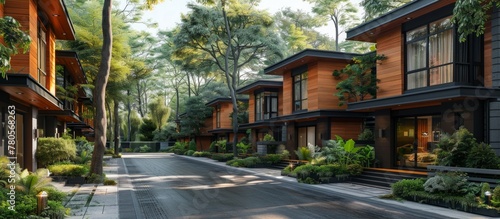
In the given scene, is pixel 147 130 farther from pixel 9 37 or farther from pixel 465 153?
pixel 9 37

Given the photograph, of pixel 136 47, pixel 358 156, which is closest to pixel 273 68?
pixel 358 156

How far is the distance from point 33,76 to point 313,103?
51.3ft

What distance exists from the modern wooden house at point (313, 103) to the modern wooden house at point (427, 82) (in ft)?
14.3

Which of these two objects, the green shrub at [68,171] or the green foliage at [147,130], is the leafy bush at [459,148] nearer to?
the green shrub at [68,171]

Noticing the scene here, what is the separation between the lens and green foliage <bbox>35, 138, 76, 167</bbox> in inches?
707

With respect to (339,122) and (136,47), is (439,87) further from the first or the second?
(136,47)

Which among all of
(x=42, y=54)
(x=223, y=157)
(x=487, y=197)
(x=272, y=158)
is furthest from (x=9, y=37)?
(x=223, y=157)

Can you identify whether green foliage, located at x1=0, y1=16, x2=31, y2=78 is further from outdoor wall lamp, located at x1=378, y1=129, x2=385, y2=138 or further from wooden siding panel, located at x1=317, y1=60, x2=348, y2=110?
wooden siding panel, located at x1=317, y1=60, x2=348, y2=110

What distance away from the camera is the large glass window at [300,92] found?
85.0 ft

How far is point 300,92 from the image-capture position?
87.1 ft

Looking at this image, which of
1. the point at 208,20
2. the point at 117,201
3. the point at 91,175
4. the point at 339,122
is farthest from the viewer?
the point at 208,20

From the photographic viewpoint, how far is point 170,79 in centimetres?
7275

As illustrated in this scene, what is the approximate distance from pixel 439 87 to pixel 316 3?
31.2m

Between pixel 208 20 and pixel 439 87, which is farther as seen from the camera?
pixel 208 20
